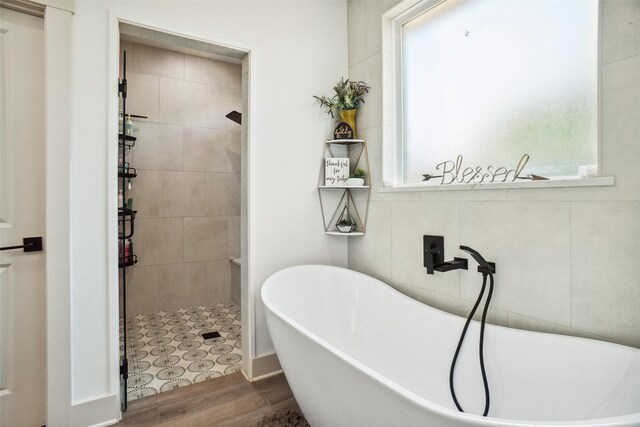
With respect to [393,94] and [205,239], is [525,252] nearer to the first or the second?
[393,94]

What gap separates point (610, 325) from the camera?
3.98 ft

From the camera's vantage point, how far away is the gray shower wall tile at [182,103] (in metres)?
3.24

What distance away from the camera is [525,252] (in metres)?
1.44

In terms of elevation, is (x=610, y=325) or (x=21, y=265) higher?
(x=21, y=265)

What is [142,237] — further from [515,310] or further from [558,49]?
[558,49]

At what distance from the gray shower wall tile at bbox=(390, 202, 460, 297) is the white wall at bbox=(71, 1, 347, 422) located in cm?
54

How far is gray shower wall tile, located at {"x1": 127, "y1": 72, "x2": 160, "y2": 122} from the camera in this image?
3088 millimetres

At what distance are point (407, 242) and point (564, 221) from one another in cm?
82

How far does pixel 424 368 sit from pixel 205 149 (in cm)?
291

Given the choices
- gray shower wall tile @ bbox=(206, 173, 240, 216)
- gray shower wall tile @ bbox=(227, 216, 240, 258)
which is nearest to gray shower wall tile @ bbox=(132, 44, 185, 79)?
gray shower wall tile @ bbox=(206, 173, 240, 216)

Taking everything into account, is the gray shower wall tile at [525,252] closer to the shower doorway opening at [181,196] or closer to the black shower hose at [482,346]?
the black shower hose at [482,346]

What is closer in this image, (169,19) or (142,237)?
(169,19)

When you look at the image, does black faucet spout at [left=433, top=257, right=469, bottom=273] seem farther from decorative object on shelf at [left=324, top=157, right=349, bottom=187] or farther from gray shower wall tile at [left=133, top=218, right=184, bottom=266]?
gray shower wall tile at [left=133, top=218, right=184, bottom=266]

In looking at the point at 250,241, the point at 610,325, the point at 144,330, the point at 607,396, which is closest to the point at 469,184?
the point at 610,325
